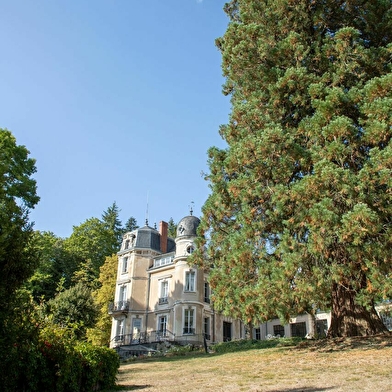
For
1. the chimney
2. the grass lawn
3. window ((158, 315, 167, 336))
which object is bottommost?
the grass lawn

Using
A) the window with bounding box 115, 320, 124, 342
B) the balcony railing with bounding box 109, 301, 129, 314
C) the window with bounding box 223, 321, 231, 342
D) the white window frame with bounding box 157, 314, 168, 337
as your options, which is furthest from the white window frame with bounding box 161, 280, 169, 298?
the window with bounding box 223, 321, 231, 342

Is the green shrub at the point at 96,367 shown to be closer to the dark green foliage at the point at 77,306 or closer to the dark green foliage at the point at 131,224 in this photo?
the dark green foliage at the point at 77,306

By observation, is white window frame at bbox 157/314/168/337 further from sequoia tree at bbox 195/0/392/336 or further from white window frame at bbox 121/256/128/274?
sequoia tree at bbox 195/0/392/336

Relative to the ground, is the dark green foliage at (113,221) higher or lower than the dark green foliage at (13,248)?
higher

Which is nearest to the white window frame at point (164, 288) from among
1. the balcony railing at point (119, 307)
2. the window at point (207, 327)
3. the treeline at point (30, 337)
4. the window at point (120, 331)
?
the balcony railing at point (119, 307)

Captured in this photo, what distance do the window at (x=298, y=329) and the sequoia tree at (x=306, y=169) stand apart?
2329cm

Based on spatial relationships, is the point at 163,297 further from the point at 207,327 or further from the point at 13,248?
the point at 13,248

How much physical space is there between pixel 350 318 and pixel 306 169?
16.4ft

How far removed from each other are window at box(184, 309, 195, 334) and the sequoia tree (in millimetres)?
13452

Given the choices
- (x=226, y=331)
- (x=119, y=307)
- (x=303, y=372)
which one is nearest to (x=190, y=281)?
(x=226, y=331)

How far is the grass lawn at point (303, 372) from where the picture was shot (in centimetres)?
721

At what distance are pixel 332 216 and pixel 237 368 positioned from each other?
4.75 m

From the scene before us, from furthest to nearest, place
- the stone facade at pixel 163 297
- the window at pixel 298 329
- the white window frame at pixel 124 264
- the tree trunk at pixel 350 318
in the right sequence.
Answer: the window at pixel 298 329, the white window frame at pixel 124 264, the stone facade at pixel 163 297, the tree trunk at pixel 350 318

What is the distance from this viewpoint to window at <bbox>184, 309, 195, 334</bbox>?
86.6ft
